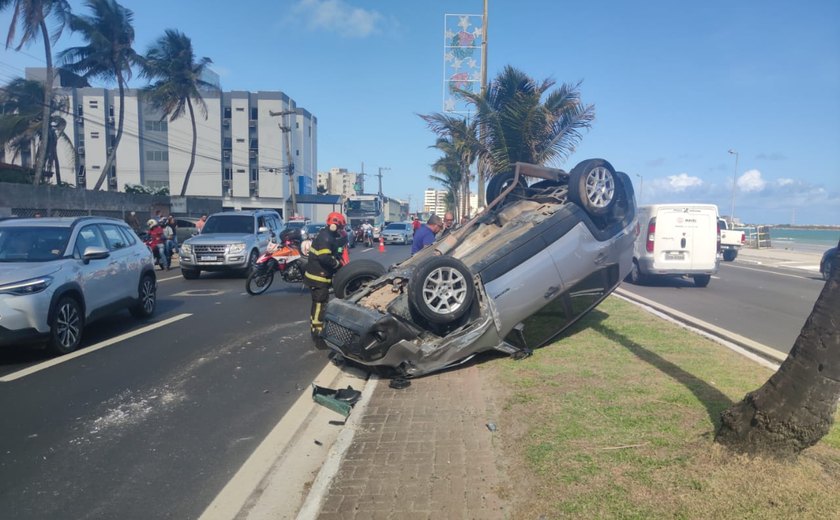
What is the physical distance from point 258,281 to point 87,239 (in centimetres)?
458

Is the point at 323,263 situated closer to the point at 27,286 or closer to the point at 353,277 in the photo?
the point at 353,277

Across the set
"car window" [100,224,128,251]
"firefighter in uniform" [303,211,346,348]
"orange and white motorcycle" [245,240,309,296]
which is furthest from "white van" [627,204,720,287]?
"car window" [100,224,128,251]

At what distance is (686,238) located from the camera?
15266 mm

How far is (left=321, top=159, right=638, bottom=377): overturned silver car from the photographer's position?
6.00m

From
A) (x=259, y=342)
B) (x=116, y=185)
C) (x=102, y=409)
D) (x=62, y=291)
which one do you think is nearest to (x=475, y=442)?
(x=102, y=409)

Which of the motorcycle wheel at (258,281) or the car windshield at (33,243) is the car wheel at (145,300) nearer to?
the car windshield at (33,243)

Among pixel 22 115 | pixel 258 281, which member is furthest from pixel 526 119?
pixel 22 115

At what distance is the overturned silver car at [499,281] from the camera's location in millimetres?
5996

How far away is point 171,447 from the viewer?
15.4 ft

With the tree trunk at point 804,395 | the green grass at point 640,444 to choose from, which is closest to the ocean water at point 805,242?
the tree trunk at point 804,395

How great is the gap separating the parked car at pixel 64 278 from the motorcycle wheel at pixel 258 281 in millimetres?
2812

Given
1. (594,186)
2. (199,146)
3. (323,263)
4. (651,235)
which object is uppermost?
(199,146)

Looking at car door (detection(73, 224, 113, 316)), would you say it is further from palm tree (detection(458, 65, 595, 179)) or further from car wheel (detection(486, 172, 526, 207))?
palm tree (detection(458, 65, 595, 179))

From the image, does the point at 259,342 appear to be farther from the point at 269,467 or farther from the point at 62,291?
the point at 269,467
